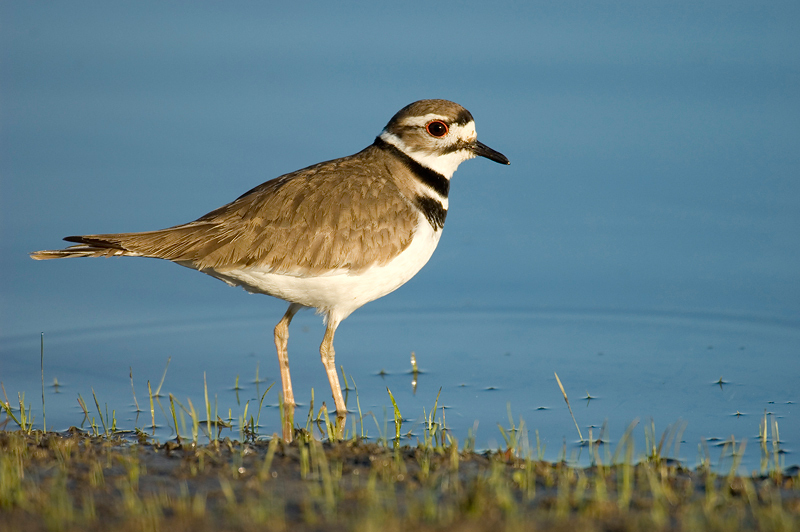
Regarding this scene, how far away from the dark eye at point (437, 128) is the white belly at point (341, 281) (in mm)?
755

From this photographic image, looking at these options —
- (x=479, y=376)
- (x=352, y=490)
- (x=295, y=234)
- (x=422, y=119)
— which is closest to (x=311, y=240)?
(x=295, y=234)

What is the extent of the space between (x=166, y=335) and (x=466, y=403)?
328 centimetres

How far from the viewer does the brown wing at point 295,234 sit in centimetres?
649

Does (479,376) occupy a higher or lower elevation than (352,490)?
higher

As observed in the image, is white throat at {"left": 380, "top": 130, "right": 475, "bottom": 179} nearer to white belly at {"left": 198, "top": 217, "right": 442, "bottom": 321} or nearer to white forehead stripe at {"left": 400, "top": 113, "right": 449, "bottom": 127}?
white forehead stripe at {"left": 400, "top": 113, "right": 449, "bottom": 127}

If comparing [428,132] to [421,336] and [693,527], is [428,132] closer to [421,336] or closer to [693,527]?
[421,336]

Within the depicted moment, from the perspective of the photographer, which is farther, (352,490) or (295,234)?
(295,234)

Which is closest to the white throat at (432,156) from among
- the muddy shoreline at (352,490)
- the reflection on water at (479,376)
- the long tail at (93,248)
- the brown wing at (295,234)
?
the brown wing at (295,234)

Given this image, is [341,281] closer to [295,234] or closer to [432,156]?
[295,234]

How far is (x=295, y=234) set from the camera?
653 centimetres

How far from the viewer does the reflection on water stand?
677cm

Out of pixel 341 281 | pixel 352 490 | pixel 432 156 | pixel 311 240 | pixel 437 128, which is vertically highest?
pixel 437 128

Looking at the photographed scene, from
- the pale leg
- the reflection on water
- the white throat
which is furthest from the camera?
the white throat

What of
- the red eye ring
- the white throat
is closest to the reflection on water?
the white throat
